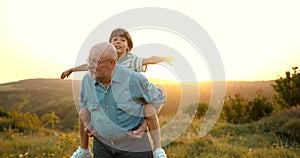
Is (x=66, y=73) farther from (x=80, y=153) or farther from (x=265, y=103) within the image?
(x=265, y=103)

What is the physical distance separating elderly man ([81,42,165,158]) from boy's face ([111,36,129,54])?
2.91 ft

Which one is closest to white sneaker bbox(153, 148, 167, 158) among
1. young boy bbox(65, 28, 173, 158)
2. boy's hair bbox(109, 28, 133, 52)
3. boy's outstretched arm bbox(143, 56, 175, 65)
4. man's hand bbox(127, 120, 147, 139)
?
young boy bbox(65, 28, 173, 158)

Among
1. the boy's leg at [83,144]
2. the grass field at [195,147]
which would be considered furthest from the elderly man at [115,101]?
the grass field at [195,147]

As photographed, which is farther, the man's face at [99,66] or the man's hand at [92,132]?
the man's hand at [92,132]

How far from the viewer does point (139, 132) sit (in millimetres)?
2891

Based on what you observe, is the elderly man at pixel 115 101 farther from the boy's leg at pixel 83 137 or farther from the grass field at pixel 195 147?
the grass field at pixel 195 147

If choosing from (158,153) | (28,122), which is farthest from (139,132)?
(28,122)

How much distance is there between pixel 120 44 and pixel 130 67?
229 millimetres

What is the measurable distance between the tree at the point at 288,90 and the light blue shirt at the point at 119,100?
1155 centimetres

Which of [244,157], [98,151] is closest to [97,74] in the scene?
[98,151]

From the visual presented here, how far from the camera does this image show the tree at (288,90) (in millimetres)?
13562

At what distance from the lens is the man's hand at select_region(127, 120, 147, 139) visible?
2.86 m

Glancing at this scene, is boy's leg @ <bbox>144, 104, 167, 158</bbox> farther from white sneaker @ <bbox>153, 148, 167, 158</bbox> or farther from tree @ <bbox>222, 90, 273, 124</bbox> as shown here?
tree @ <bbox>222, 90, 273, 124</bbox>

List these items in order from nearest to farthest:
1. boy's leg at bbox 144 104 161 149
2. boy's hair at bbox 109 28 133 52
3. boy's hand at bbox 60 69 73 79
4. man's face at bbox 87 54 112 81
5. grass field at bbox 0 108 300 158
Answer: man's face at bbox 87 54 112 81 < boy's leg at bbox 144 104 161 149 < boy's hand at bbox 60 69 73 79 < boy's hair at bbox 109 28 133 52 < grass field at bbox 0 108 300 158
